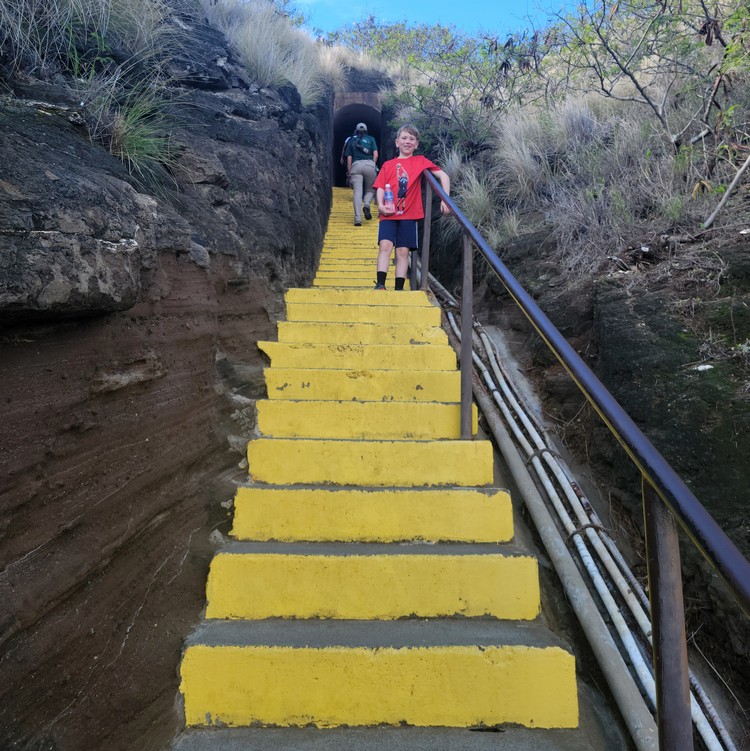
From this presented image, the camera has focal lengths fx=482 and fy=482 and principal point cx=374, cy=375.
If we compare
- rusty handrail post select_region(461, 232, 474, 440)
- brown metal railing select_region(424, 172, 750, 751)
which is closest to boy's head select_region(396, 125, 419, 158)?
rusty handrail post select_region(461, 232, 474, 440)

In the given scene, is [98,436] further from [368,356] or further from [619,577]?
[619,577]

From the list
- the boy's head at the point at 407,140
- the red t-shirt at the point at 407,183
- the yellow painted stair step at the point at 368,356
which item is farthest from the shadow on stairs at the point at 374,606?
the boy's head at the point at 407,140

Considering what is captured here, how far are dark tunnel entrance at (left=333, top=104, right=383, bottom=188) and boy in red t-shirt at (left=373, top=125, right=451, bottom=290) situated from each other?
7.02 meters

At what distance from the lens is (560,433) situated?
2740 millimetres

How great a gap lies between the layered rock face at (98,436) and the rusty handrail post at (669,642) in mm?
1369

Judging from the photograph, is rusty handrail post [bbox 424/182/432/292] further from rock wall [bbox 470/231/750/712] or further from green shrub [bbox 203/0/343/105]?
green shrub [bbox 203/0/343/105]

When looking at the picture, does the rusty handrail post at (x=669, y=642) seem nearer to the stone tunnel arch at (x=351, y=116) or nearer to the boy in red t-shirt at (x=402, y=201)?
the boy in red t-shirt at (x=402, y=201)

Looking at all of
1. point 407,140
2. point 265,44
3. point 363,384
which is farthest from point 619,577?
point 265,44

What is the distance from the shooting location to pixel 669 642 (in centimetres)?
92

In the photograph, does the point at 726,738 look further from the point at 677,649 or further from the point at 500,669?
the point at 677,649

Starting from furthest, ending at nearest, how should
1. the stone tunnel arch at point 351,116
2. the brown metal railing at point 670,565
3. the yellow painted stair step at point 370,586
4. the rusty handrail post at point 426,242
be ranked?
the stone tunnel arch at point 351,116 < the rusty handrail post at point 426,242 < the yellow painted stair step at point 370,586 < the brown metal railing at point 670,565

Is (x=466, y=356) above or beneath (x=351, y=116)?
beneath

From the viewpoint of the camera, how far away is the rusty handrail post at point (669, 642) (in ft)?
2.98

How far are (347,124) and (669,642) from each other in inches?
488
